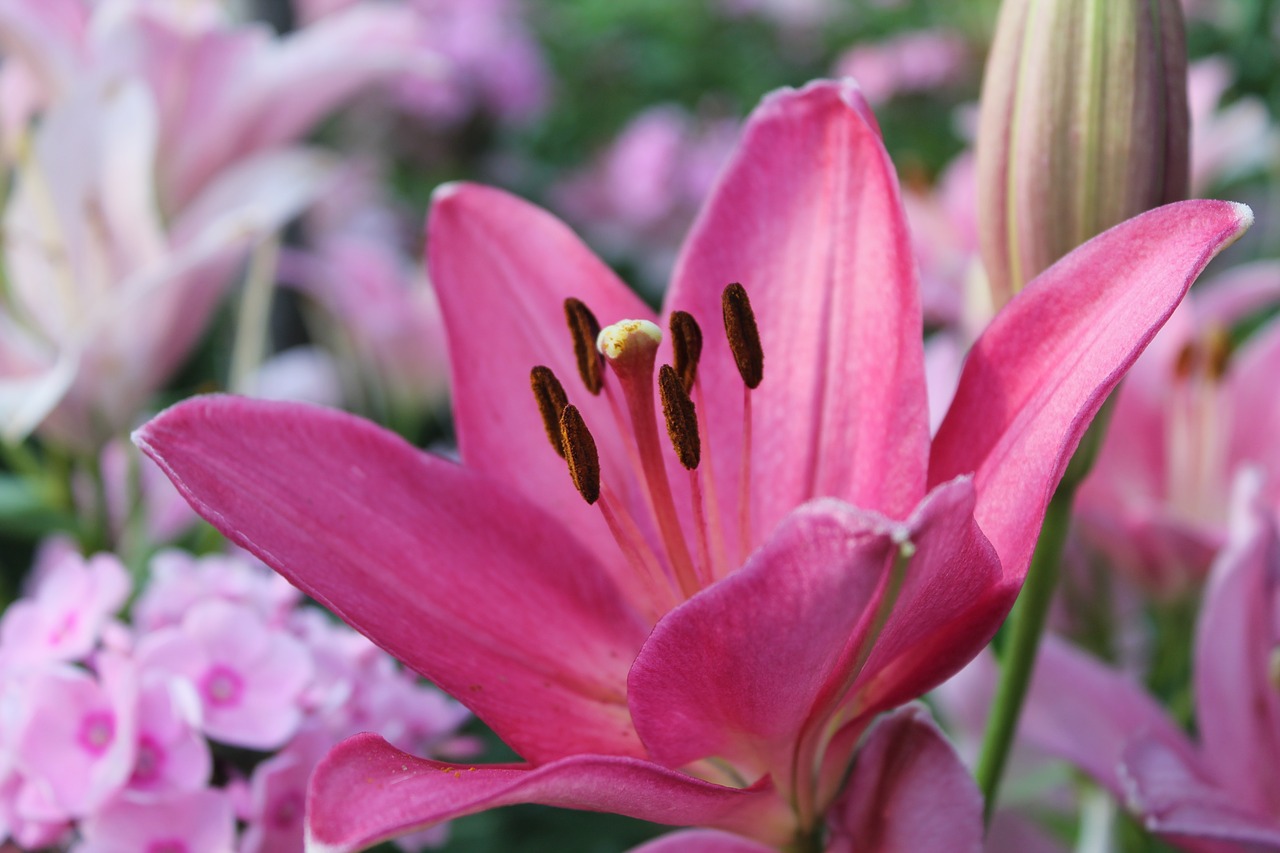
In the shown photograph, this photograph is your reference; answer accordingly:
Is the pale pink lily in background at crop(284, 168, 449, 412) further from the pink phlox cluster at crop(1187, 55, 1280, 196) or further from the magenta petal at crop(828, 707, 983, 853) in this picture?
the magenta petal at crop(828, 707, 983, 853)

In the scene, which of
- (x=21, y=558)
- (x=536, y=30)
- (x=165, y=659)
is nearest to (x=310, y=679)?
(x=165, y=659)

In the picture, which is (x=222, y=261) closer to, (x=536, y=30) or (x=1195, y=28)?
(x=536, y=30)

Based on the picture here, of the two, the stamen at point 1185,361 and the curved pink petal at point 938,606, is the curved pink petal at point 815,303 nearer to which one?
the curved pink petal at point 938,606

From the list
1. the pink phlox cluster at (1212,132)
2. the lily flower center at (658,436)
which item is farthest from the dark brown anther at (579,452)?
the pink phlox cluster at (1212,132)

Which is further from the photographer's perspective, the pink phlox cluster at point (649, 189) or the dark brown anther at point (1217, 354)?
the pink phlox cluster at point (649, 189)

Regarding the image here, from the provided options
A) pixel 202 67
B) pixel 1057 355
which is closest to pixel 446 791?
pixel 1057 355
